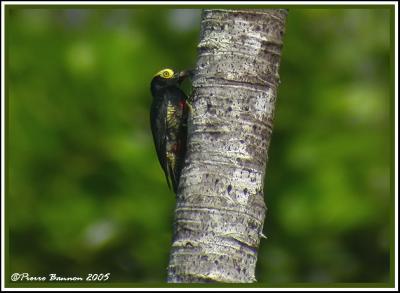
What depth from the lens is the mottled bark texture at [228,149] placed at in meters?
4.57

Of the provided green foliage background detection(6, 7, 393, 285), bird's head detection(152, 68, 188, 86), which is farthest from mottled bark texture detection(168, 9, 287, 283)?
green foliage background detection(6, 7, 393, 285)

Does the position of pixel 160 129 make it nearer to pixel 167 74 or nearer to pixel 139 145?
pixel 167 74

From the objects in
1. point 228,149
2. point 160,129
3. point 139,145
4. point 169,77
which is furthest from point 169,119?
point 228,149

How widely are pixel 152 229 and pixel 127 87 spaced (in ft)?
3.96

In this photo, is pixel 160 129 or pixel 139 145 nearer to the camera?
pixel 160 129

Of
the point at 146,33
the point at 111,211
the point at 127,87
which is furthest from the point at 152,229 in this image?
the point at 146,33

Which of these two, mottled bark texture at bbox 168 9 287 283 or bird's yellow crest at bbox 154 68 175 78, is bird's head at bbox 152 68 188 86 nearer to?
bird's yellow crest at bbox 154 68 175 78

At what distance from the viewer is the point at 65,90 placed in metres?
7.59

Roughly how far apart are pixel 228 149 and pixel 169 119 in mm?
1895

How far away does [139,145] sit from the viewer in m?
7.53

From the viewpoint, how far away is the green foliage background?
24.1ft

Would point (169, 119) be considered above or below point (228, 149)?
above

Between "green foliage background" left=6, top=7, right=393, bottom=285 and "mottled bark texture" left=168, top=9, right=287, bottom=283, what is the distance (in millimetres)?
2487

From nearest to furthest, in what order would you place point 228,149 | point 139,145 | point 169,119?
point 228,149, point 169,119, point 139,145
